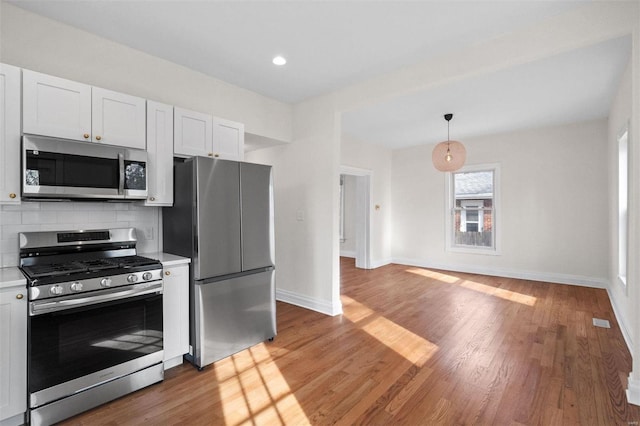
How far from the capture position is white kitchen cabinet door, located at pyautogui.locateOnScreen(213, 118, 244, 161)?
315 centimetres

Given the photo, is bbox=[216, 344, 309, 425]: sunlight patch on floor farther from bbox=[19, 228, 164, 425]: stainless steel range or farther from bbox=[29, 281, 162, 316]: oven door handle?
bbox=[29, 281, 162, 316]: oven door handle

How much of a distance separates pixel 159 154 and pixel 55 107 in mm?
731

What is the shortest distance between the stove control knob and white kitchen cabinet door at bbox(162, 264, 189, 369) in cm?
67

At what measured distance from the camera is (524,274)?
575cm

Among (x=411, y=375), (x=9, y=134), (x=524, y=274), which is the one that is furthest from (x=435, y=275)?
(x=9, y=134)

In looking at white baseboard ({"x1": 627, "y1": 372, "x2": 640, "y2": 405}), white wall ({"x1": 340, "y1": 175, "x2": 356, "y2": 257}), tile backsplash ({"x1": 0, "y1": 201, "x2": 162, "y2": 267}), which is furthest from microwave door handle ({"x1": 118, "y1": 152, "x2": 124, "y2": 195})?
white wall ({"x1": 340, "y1": 175, "x2": 356, "y2": 257})

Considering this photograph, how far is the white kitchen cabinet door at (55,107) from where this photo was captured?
81.3 inches

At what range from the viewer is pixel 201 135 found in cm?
302

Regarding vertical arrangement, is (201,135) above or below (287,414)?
above

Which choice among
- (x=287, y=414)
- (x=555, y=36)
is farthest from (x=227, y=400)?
(x=555, y=36)

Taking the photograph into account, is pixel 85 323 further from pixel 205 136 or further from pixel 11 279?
pixel 205 136

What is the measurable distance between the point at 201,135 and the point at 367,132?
3.55 m

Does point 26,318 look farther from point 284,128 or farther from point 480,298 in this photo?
point 480,298

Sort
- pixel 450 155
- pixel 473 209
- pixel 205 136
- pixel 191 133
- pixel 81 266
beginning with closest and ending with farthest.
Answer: pixel 81 266, pixel 191 133, pixel 205 136, pixel 450 155, pixel 473 209
